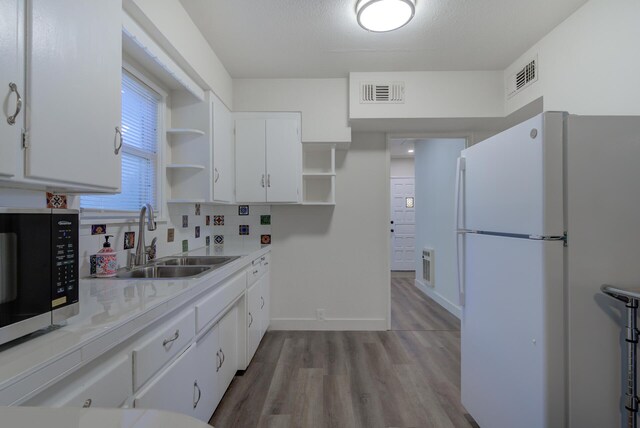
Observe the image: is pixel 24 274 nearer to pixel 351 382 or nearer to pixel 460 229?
pixel 460 229

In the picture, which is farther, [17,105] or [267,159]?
[267,159]

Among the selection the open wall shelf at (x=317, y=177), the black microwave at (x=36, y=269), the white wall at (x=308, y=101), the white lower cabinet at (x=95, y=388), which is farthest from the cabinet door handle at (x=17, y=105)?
the open wall shelf at (x=317, y=177)

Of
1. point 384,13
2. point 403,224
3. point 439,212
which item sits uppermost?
point 384,13

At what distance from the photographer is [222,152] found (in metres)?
2.64

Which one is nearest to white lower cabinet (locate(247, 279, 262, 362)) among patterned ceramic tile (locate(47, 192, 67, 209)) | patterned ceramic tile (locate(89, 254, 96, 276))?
patterned ceramic tile (locate(89, 254, 96, 276))

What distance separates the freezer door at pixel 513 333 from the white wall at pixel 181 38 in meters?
2.08

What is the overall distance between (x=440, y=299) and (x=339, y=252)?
5.91 feet

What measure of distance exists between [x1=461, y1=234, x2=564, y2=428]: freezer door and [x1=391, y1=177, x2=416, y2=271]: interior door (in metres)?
4.89

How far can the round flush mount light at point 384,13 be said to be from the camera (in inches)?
72.7

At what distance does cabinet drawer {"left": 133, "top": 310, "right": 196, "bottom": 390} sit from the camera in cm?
99

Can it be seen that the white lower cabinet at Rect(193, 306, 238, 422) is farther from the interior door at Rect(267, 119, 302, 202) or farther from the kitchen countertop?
the interior door at Rect(267, 119, 302, 202)

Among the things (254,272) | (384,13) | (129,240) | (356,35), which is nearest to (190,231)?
(254,272)

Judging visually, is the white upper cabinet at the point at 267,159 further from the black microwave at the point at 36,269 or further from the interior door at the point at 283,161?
the black microwave at the point at 36,269

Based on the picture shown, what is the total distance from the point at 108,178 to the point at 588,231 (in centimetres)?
194
